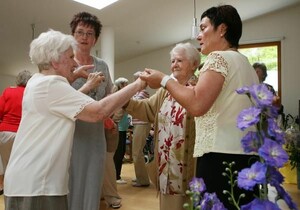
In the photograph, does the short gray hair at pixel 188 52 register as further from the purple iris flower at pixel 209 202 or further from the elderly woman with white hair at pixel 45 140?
the purple iris flower at pixel 209 202

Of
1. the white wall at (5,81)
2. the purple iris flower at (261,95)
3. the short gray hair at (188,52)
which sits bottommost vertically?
the purple iris flower at (261,95)

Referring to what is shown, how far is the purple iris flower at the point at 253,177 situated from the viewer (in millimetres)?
588

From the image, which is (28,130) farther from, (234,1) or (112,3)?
(234,1)

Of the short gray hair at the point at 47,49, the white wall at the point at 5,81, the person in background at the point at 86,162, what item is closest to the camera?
the short gray hair at the point at 47,49

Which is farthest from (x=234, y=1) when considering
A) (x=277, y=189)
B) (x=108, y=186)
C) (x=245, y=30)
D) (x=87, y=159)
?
(x=277, y=189)

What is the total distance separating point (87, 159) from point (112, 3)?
395cm

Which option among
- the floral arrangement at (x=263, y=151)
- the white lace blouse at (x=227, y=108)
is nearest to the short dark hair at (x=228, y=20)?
the white lace blouse at (x=227, y=108)

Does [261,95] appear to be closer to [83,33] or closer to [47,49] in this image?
[47,49]

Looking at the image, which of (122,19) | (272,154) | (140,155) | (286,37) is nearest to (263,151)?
(272,154)

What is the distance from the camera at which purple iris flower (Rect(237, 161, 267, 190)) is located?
588 mm

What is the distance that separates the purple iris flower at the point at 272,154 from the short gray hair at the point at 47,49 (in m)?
1.06

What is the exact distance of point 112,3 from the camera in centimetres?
531

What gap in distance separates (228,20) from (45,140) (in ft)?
2.82

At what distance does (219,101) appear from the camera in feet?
4.15
